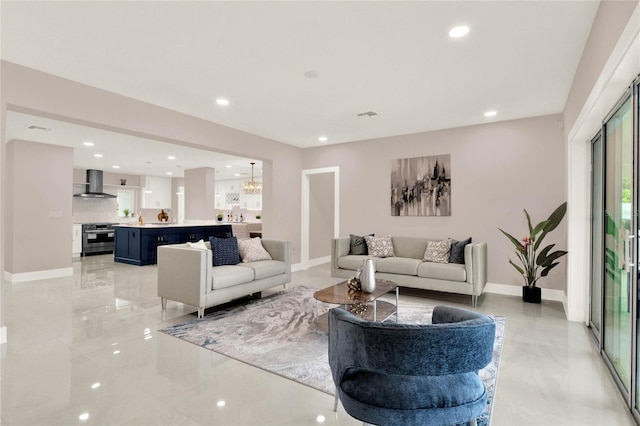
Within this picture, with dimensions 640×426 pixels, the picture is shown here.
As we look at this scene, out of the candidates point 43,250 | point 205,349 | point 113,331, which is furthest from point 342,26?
point 43,250

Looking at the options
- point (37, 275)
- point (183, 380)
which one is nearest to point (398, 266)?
point (183, 380)

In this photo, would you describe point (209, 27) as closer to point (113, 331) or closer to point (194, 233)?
point (113, 331)

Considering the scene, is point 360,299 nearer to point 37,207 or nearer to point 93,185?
point 37,207

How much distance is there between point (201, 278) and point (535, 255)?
4.49 metres

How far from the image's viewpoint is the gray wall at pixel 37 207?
5.84 meters

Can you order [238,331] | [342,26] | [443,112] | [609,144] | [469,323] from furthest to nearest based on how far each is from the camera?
[443,112]
[238,331]
[609,144]
[342,26]
[469,323]

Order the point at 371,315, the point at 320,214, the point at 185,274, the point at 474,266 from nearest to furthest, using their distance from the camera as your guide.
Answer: the point at 371,315 → the point at 185,274 → the point at 474,266 → the point at 320,214

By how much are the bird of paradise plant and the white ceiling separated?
1493 millimetres

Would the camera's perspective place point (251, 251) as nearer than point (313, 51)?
No

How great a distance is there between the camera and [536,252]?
4754 millimetres

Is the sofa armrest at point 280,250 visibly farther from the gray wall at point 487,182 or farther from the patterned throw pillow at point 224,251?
the gray wall at point 487,182

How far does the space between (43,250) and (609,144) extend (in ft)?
27.6

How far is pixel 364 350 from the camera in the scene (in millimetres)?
1433

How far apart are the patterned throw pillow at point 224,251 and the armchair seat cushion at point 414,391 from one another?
10.0ft
